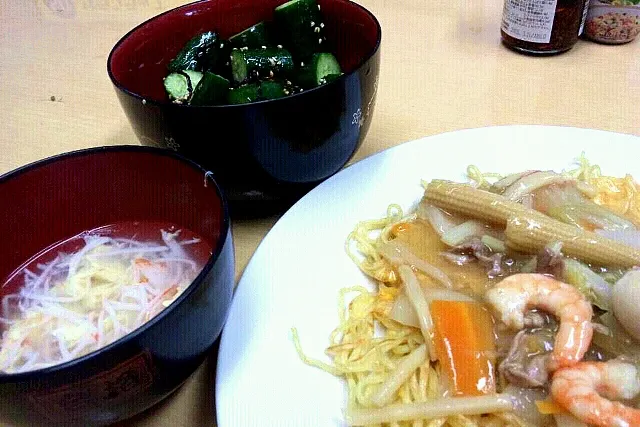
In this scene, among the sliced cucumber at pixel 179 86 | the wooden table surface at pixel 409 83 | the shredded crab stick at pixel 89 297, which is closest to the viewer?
the shredded crab stick at pixel 89 297

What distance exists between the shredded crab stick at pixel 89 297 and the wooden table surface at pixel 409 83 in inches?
9.5

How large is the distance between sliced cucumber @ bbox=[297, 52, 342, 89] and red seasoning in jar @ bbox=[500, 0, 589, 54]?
28.2 inches

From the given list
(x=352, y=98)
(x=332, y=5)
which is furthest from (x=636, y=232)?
(x=332, y=5)

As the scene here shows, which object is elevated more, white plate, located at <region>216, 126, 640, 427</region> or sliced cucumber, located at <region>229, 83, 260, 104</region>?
sliced cucumber, located at <region>229, 83, 260, 104</region>

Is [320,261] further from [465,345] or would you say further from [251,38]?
[251,38]

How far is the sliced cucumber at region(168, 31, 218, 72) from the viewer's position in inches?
51.1

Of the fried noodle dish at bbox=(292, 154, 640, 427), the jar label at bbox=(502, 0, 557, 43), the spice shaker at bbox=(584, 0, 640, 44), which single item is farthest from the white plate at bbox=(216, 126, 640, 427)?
the spice shaker at bbox=(584, 0, 640, 44)

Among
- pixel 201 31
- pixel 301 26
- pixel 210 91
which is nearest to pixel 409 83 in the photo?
pixel 301 26

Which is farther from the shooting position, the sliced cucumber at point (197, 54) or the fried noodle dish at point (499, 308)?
the sliced cucumber at point (197, 54)

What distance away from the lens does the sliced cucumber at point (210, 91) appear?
1.15 metres

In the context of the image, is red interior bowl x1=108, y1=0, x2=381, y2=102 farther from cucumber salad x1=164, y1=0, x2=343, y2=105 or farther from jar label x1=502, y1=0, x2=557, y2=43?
jar label x1=502, y1=0, x2=557, y2=43

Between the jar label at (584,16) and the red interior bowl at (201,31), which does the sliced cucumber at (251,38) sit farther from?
the jar label at (584,16)

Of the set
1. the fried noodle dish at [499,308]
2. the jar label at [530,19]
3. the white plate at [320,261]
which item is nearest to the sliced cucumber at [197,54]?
the white plate at [320,261]

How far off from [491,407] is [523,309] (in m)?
0.16
